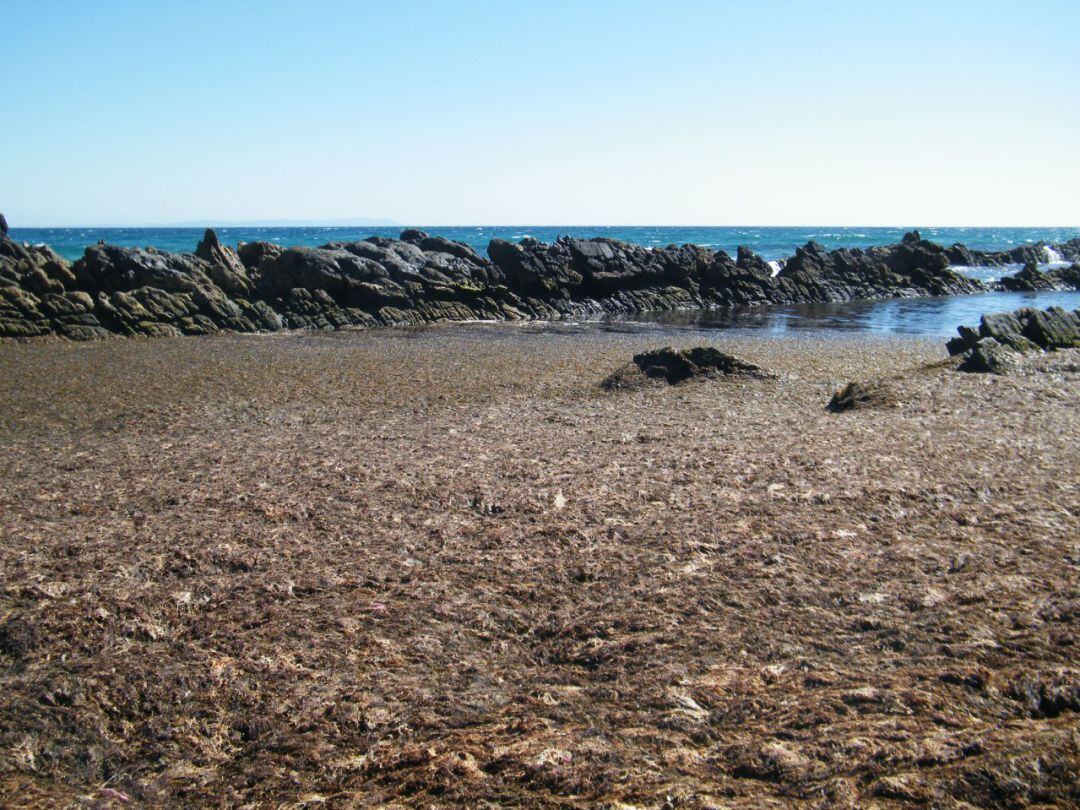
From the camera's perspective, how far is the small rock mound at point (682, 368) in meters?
16.0

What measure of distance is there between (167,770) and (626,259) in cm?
4155

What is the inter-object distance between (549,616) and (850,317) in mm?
35020

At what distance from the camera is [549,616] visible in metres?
5.50

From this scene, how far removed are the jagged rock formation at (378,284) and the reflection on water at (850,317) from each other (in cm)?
259

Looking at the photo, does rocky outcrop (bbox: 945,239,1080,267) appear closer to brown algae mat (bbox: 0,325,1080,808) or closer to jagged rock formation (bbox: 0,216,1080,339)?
jagged rock formation (bbox: 0,216,1080,339)

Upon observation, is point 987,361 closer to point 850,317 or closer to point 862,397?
point 862,397

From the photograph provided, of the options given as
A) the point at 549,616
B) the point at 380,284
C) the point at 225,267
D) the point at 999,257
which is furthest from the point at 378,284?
the point at 999,257

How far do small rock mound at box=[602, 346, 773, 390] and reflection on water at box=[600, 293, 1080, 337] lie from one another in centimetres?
1524

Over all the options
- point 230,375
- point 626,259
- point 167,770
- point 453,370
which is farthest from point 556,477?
point 626,259

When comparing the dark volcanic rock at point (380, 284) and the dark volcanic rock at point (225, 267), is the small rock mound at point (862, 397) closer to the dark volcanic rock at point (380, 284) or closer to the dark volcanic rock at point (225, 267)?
the dark volcanic rock at point (380, 284)

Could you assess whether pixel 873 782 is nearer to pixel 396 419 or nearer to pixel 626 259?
pixel 396 419

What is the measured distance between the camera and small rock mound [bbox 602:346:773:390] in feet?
52.5

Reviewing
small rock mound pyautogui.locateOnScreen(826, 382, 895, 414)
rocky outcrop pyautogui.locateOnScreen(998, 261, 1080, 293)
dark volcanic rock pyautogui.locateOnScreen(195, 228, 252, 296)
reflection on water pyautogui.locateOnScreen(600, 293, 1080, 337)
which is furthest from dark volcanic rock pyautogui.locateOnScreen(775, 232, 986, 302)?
small rock mound pyautogui.locateOnScreen(826, 382, 895, 414)

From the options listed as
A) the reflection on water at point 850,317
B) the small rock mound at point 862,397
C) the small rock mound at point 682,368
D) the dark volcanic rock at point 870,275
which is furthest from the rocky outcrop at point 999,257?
the small rock mound at point 862,397
